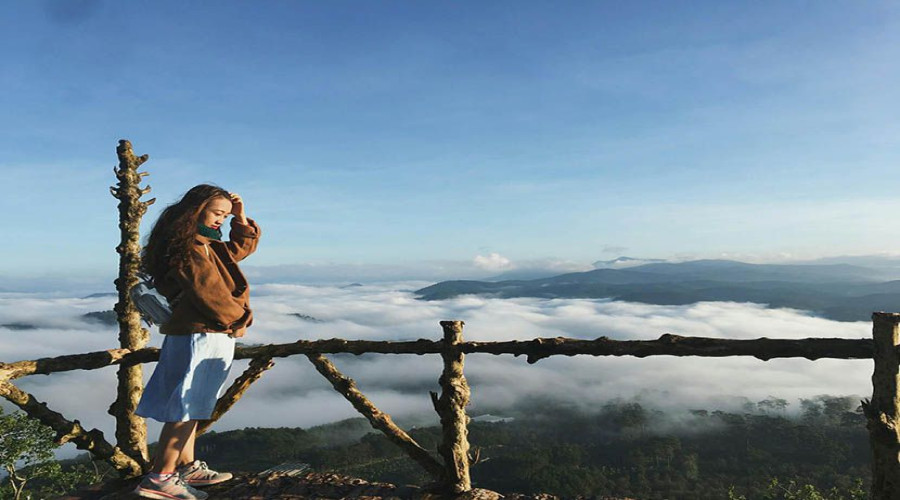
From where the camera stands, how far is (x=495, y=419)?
17138 centimetres

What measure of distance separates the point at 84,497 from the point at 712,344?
5.25m

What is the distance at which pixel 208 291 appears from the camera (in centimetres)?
371

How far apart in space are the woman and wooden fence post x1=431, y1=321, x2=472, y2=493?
65.1 inches

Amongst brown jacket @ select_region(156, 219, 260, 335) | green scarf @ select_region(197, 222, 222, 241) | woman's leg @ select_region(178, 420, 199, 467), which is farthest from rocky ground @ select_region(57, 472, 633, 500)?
green scarf @ select_region(197, 222, 222, 241)

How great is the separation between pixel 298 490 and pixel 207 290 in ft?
6.54

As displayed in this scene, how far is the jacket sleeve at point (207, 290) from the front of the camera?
3.66 m

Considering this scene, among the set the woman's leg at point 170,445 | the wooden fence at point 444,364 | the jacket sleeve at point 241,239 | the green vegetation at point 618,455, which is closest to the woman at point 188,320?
the woman's leg at point 170,445

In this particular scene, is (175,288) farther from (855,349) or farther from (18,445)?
(18,445)

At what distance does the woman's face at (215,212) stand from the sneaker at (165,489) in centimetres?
192

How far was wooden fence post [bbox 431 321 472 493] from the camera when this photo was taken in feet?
14.2

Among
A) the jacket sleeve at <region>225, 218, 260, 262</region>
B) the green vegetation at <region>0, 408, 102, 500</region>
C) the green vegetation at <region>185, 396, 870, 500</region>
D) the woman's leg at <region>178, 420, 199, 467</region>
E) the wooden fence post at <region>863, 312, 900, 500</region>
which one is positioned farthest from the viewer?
the green vegetation at <region>185, 396, 870, 500</region>

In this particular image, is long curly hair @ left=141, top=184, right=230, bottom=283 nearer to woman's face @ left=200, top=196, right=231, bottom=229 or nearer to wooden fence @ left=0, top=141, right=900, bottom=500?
woman's face @ left=200, top=196, right=231, bottom=229

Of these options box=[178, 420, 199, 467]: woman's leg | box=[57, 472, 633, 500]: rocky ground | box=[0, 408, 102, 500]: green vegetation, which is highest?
box=[178, 420, 199, 467]: woman's leg

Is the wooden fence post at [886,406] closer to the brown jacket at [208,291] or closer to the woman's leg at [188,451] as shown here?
the brown jacket at [208,291]
